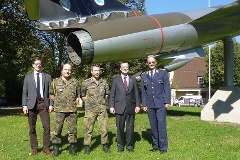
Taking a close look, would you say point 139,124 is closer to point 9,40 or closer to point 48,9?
point 48,9

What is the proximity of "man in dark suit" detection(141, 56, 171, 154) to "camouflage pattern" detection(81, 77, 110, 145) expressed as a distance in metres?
0.84

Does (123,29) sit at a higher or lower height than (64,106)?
higher

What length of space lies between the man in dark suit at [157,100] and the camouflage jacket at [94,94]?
0.80 m

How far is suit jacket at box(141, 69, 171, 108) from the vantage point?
19.4 ft

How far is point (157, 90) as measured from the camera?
236 inches

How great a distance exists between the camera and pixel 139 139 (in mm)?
7125

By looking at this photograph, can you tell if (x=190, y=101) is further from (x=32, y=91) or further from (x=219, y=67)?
(x=32, y=91)

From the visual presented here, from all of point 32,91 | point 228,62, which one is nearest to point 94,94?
point 32,91

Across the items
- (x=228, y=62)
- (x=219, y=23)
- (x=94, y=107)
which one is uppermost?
(x=219, y=23)

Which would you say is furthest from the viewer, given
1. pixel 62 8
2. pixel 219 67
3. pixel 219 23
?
pixel 219 67

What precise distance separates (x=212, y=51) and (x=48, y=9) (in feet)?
110

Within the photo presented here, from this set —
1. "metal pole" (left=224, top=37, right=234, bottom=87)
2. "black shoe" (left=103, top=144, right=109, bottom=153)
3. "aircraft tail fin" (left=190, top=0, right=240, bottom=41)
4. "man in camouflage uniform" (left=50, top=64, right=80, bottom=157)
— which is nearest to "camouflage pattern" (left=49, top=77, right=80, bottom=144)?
"man in camouflage uniform" (left=50, top=64, right=80, bottom=157)

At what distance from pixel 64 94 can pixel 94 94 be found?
0.58m

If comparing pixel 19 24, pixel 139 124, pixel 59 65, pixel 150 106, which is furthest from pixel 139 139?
pixel 59 65
